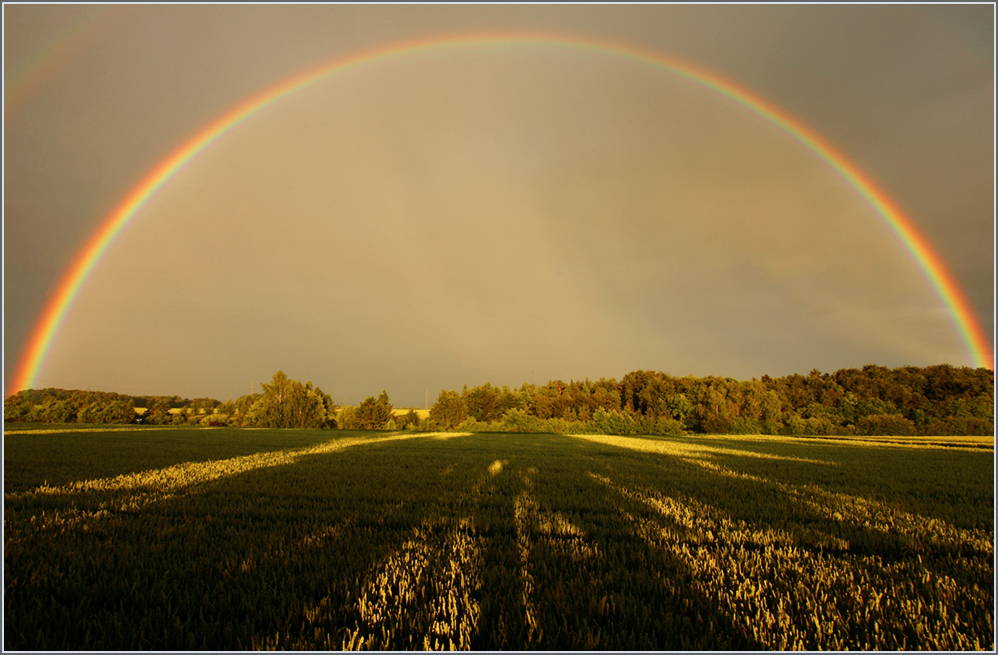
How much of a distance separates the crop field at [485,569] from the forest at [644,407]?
5506 centimetres

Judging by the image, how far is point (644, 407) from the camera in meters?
83.5

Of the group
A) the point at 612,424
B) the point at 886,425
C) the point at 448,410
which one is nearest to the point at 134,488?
the point at 612,424

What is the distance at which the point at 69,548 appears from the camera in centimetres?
504

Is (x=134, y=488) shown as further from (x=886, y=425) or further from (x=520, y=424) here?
(x=886, y=425)

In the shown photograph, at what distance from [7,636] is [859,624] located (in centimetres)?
685

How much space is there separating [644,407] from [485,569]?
8542 centimetres

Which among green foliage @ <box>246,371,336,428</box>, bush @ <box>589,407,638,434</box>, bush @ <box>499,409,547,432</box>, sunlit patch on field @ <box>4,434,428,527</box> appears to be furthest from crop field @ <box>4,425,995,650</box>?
green foliage @ <box>246,371,336,428</box>

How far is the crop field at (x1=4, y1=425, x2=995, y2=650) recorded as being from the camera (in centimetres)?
329

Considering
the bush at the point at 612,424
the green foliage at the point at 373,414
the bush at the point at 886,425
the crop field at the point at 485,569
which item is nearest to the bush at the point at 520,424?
the bush at the point at 612,424

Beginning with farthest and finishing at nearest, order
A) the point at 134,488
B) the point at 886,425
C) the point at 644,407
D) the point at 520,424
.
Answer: the point at 644,407 → the point at 886,425 → the point at 520,424 → the point at 134,488

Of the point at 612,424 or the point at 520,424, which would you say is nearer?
the point at 612,424

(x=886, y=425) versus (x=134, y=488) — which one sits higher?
(x=134, y=488)

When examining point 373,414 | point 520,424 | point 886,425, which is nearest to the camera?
point 520,424

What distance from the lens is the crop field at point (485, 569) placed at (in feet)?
10.8
